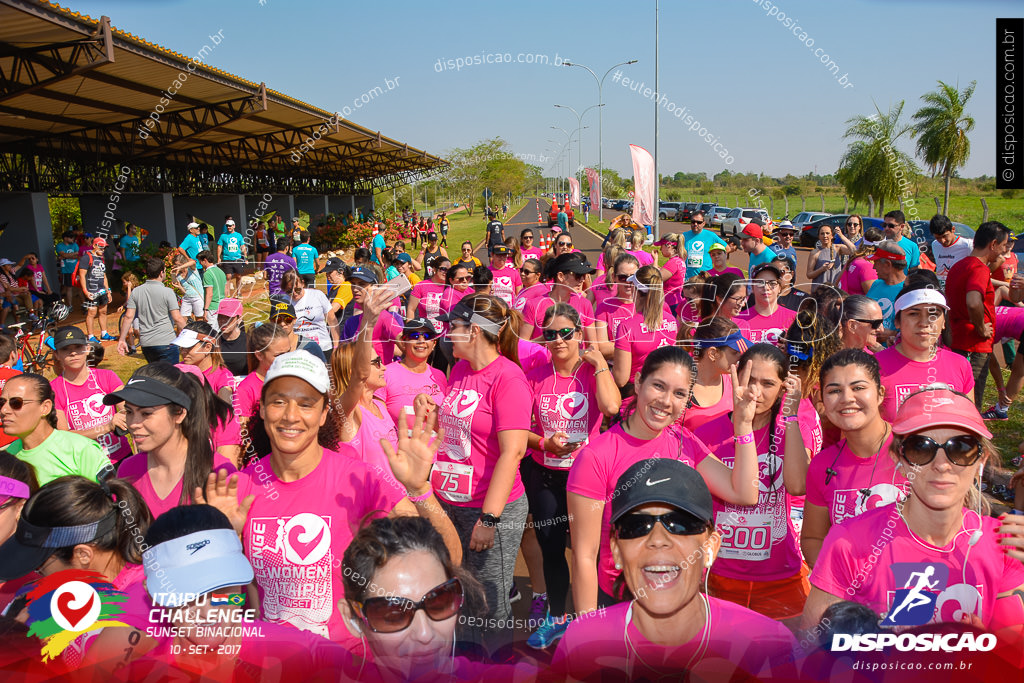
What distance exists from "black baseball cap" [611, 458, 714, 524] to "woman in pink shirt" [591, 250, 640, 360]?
256 centimetres

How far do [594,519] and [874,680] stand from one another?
1.19 m

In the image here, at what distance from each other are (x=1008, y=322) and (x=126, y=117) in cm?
1965

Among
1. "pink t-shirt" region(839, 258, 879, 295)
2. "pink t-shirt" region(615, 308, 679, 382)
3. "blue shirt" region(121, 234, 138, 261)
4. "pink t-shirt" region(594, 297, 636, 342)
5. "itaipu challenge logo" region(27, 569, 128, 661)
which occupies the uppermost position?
"blue shirt" region(121, 234, 138, 261)

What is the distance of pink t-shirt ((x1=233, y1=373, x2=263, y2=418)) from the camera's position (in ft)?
12.3

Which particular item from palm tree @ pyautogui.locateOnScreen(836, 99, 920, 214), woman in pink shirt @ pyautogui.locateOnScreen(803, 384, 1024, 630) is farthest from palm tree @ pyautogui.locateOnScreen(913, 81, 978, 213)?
woman in pink shirt @ pyautogui.locateOnScreen(803, 384, 1024, 630)

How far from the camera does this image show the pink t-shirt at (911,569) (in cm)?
194

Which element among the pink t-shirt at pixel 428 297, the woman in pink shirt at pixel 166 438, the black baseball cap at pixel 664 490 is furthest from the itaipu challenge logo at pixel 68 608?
the pink t-shirt at pixel 428 297

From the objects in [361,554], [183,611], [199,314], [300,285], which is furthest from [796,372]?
[199,314]

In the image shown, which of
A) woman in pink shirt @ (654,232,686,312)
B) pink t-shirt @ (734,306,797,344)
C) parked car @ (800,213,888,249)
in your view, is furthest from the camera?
parked car @ (800,213,888,249)

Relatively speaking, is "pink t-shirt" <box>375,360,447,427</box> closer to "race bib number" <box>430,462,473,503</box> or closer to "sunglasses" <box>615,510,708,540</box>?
"race bib number" <box>430,462,473,503</box>

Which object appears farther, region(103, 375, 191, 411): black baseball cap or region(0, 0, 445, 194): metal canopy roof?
region(0, 0, 445, 194): metal canopy roof

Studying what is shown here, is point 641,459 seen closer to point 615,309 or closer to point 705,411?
point 705,411

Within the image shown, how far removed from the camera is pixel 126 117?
1730 cm

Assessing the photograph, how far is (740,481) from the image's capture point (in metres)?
2.62
